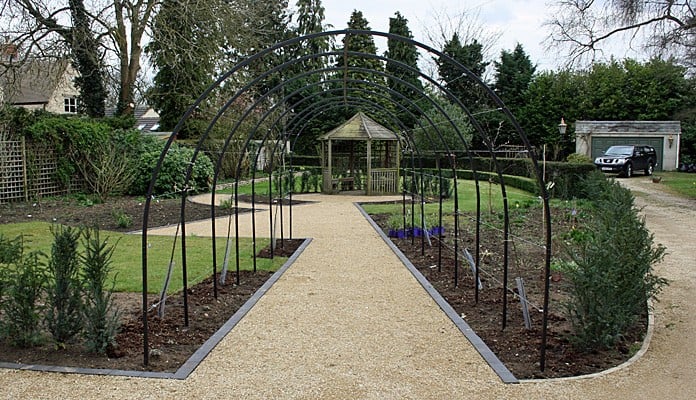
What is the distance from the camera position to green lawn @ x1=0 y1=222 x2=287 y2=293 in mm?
7398

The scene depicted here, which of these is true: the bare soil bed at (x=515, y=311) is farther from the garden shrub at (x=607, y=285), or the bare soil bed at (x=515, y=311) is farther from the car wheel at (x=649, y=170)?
the car wheel at (x=649, y=170)

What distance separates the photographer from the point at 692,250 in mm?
9797

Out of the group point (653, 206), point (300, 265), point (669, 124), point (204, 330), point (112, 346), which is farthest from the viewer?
point (669, 124)

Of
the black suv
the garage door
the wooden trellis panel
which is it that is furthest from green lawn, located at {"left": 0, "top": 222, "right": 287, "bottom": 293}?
the garage door

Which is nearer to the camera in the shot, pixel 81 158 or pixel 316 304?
pixel 316 304

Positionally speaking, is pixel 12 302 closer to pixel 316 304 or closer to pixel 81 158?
pixel 316 304

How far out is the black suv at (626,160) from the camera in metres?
25.7

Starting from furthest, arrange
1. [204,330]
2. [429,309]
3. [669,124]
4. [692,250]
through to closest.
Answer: [669,124] → [692,250] → [429,309] → [204,330]

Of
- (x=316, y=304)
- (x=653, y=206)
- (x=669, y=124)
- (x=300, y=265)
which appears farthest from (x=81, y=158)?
(x=669, y=124)

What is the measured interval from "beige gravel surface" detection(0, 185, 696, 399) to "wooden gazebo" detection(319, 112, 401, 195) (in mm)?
12495

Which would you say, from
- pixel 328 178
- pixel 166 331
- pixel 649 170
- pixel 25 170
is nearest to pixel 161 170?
pixel 25 170

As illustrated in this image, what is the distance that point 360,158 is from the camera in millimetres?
21875

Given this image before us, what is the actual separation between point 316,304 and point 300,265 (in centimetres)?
216

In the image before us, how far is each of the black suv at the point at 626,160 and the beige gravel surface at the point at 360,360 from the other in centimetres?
1948
